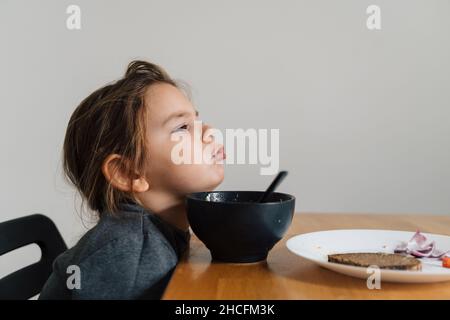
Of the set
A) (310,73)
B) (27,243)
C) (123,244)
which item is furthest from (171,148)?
(310,73)

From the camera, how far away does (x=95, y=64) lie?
2080mm

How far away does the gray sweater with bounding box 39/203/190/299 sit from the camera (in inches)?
28.6

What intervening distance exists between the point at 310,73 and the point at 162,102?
3.87ft

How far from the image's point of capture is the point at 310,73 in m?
2.03

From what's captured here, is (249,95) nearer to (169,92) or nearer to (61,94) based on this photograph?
(61,94)

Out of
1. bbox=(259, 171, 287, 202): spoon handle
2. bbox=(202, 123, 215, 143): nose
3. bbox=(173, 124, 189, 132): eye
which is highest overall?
bbox=(173, 124, 189, 132): eye

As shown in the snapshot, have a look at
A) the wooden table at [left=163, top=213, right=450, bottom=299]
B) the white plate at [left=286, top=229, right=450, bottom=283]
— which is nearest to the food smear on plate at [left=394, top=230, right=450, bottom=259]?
the white plate at [left=286, top=229, right=450, bottom=283]

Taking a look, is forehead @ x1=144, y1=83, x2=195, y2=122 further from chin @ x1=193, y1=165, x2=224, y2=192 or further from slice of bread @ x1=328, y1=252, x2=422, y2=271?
slice of bread @ x1=328, y1=252, x2=422, y2=271

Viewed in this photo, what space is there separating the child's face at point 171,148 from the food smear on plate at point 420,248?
344 mm

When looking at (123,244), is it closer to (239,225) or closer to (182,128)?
(239,225)

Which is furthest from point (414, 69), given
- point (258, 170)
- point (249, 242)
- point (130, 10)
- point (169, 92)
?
point (249, 242)

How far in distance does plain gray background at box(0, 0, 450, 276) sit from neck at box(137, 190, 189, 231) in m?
1.12

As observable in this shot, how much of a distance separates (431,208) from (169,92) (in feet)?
4.68

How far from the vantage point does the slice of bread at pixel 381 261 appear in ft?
2.07
